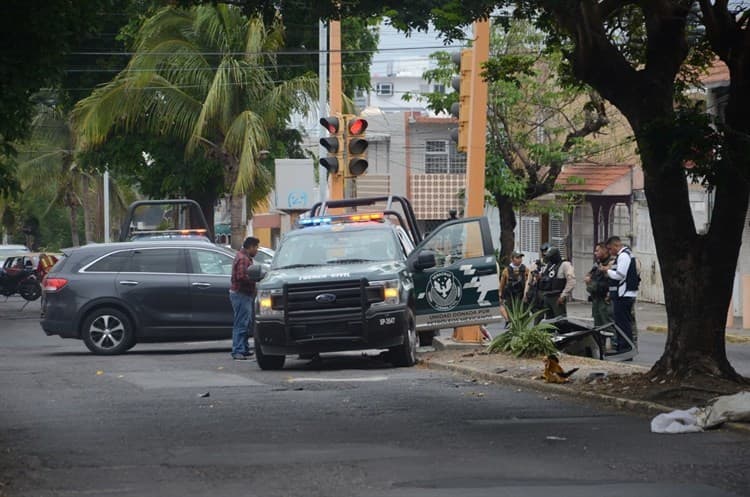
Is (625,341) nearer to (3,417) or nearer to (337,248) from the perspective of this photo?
(337,248)

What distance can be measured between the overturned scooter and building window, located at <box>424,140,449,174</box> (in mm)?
34382

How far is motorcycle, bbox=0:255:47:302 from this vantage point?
44.5 meters

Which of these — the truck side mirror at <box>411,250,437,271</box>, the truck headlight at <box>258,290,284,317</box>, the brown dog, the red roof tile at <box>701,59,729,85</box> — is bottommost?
the brown dog

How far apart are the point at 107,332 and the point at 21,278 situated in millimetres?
25184

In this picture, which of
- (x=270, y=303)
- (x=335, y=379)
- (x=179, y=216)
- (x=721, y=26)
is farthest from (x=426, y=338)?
(x=179, y=216)

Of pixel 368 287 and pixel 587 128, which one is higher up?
pixel 587 128

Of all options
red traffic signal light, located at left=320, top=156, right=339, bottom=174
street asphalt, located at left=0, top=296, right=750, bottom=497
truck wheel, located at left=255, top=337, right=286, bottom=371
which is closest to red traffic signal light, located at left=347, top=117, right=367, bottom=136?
red traffic signal light, located at left=320, top=156, right=339, bottom=174

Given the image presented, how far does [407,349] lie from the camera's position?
17.6 metres

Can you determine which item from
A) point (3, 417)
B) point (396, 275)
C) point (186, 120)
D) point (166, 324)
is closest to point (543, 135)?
point (186, 120)

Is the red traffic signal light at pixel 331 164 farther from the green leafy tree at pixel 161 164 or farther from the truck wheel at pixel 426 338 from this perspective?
the green leafy tree at pixel 161 164

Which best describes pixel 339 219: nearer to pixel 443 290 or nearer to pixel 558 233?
pixel 443 290

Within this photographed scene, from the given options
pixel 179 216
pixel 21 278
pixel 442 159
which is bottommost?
pixel 21 278

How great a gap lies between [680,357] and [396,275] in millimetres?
4814

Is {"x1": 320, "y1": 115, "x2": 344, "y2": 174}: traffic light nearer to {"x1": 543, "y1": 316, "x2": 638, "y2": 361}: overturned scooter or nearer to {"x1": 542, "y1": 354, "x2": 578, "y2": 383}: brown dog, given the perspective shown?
{"x1": 543, "y1": 316, "x2": 638, "y2": 361}: overturned scooter
